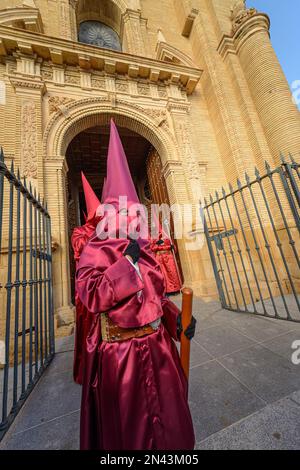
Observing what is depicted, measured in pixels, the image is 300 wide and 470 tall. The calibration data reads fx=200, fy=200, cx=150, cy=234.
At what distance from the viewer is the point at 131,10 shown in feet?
23.9

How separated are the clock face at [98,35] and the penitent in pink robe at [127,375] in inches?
376

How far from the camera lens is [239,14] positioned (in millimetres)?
6793

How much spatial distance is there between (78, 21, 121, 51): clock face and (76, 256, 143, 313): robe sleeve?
961 cm

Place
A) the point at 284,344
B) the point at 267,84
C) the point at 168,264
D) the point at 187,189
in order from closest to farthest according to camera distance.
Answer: the point at 284,344 → the point at 187,189 → the point at 168,264 → the point at 267,84

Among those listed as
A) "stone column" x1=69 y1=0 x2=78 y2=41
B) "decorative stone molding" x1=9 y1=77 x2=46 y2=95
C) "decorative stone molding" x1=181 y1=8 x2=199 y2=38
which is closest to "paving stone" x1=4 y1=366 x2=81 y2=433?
"decorative stone molding" x1=9 y1=77 x2=46 y2=95

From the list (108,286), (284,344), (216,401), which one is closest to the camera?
(108,286)

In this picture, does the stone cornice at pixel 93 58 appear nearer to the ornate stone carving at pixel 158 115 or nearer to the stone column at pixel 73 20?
the ornate stone carving at pixel 158 115

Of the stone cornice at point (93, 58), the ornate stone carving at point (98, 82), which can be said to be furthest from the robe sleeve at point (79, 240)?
the stone cornice at point (93, 58)

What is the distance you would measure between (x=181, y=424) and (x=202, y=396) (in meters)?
0.67

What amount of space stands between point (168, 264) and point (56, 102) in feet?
16.8

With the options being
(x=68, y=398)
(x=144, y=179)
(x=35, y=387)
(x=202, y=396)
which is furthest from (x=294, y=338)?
(x=144, y=179)

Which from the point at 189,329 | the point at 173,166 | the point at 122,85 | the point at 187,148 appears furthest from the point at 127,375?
the point at 122,85

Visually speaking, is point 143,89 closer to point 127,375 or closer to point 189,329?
point 189,329

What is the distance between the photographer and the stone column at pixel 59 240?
3645 mm
